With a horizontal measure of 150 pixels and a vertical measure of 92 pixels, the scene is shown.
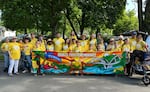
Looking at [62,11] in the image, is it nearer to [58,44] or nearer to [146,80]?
[58,44]

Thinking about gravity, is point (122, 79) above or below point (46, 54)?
below

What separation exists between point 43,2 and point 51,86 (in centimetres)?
1981

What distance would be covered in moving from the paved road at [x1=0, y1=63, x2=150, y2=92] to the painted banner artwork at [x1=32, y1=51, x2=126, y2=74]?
0.46m

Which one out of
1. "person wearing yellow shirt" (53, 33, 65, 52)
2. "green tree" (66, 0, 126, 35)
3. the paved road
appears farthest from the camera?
"green tree" (66, 0, 126, 35)

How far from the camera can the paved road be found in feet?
39.4

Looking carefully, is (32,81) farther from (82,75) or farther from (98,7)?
(98,7)

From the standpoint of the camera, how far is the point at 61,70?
15.8 m

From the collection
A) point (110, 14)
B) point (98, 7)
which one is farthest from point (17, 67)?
point (110, 14)

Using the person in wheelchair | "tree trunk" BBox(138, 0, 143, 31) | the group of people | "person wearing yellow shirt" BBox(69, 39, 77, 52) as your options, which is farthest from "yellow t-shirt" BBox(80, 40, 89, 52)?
"tree trunk" BBox(138, 0, 143, 31)

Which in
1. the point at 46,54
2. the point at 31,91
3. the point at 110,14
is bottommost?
the point at 31,91

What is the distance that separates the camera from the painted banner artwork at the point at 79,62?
15.5m

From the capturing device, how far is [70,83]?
43.5ft

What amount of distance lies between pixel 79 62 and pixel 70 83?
246 cm

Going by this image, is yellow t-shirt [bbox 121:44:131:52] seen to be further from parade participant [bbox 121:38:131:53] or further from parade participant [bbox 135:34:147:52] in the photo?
parade participant [bbox 135:34:147:52]
